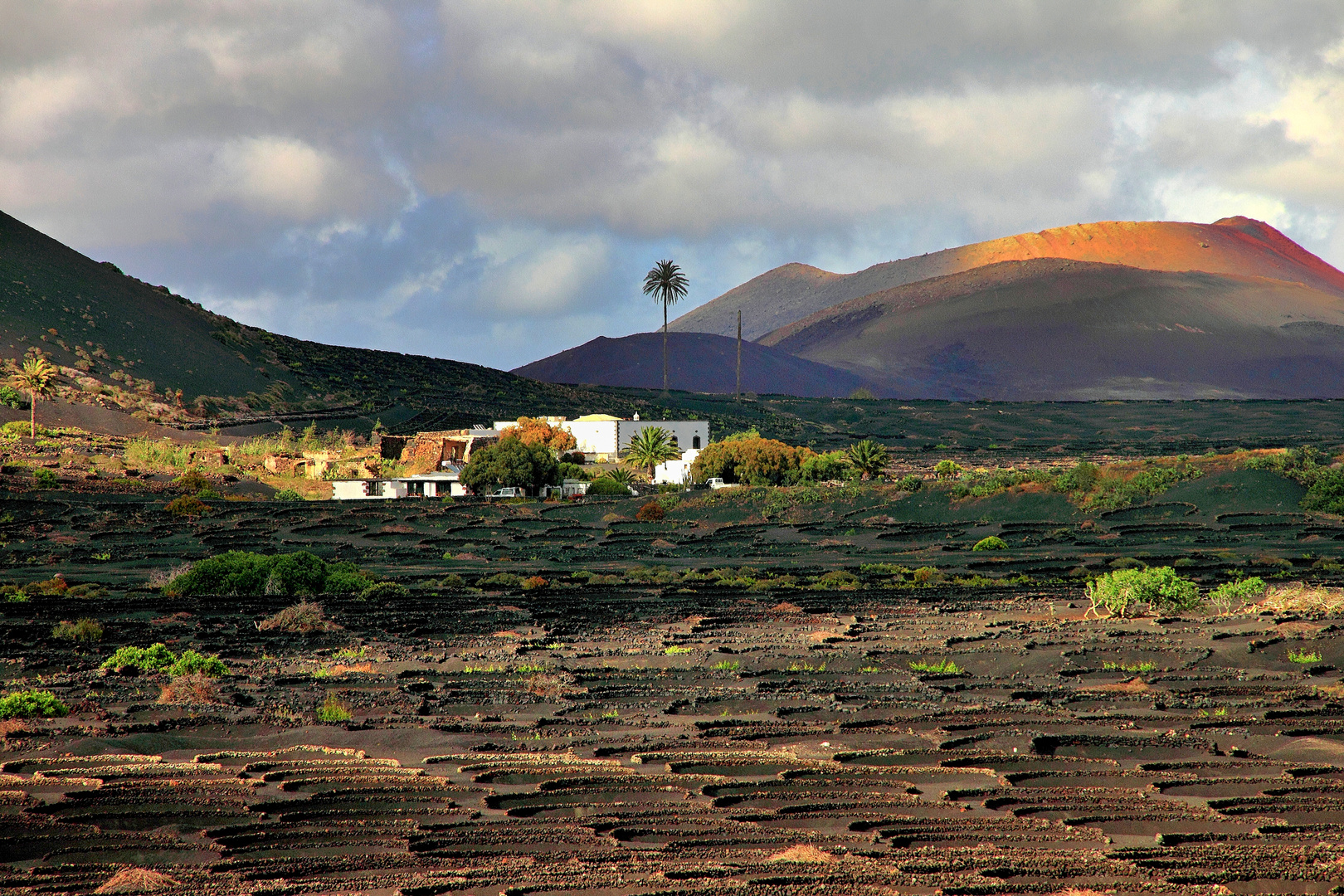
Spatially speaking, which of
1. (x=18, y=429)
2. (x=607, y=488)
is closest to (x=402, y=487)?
(x=607, y=488)

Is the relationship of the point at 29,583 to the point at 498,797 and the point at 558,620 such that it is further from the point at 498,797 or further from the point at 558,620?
the point at 498,797

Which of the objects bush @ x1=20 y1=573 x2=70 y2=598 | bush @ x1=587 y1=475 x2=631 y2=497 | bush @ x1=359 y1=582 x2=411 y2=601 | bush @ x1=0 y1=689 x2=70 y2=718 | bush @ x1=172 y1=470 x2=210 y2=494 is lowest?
bush @ x1=359 y1=582 x2=411 y2=601

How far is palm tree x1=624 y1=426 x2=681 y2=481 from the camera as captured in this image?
80.4 metres

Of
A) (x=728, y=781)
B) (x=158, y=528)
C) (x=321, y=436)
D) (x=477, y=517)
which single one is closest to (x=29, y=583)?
(x=158, y=528)

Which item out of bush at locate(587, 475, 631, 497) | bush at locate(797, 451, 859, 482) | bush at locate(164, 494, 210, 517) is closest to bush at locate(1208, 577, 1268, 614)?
bush at locate(797, 451, 859, 482)

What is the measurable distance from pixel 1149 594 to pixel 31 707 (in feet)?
83.6

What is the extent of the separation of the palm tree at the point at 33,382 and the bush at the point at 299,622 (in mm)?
52862

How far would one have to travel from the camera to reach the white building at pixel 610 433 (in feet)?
289

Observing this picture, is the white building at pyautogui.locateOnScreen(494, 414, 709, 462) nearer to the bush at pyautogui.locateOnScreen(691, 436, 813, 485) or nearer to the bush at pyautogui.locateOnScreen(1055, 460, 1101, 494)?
the bush at pyautogui.locateOnScreen(691, 436, 813, 485)

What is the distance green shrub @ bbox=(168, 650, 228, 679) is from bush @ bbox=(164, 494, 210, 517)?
38.2 metres

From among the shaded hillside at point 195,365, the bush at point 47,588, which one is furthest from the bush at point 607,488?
the bush at point 47,588

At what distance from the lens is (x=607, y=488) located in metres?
72.7

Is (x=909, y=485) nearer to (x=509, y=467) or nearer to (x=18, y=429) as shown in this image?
(x=509, y=467)

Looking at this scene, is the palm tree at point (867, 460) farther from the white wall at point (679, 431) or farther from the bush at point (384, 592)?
the bush at point (384, 592)
